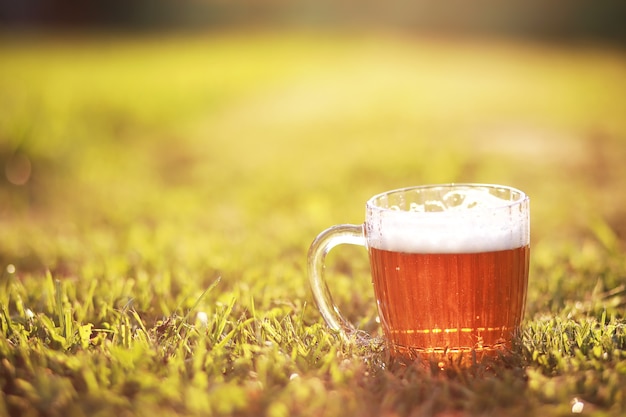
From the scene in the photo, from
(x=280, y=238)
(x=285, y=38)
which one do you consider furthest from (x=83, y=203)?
(x=285, y=38)

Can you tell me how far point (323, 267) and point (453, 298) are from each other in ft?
1.41

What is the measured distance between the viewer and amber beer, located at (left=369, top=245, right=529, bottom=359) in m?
2.16


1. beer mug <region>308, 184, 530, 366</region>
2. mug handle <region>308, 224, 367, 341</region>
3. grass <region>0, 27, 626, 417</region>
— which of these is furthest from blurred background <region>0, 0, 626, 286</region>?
beer mug <region>308, 184, 530, 366</region>

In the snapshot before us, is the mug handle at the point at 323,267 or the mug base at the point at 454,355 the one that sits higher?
the mug handle at the point at 323,267

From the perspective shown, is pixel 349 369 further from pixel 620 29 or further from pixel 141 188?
pixel 620 29

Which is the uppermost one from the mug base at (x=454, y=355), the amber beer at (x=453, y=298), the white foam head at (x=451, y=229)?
the white foam head at (x=451, y=229)

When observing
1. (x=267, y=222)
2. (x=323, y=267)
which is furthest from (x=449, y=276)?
(x=267, y=222)

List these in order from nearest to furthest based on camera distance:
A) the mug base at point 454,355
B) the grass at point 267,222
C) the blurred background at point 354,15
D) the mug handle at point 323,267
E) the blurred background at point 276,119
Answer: the grass at point 267,222, the mug base at point 454,355, the mug handle at point 323,267, the blurred background at point 276,119, the blurred background at point 354,15

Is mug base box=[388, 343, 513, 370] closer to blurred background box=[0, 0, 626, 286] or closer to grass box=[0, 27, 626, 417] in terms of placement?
grass box=[0, 27, 626, 417]

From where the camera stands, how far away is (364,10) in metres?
15.1

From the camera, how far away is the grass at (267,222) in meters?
2.07

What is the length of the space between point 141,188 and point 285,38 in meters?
10.4

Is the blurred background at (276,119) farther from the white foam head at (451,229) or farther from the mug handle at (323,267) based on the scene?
the white foam head at (451,229)

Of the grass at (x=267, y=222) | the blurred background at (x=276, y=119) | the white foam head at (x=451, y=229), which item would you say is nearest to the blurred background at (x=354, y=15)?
A: the blurred background at (x=276, y=119)
